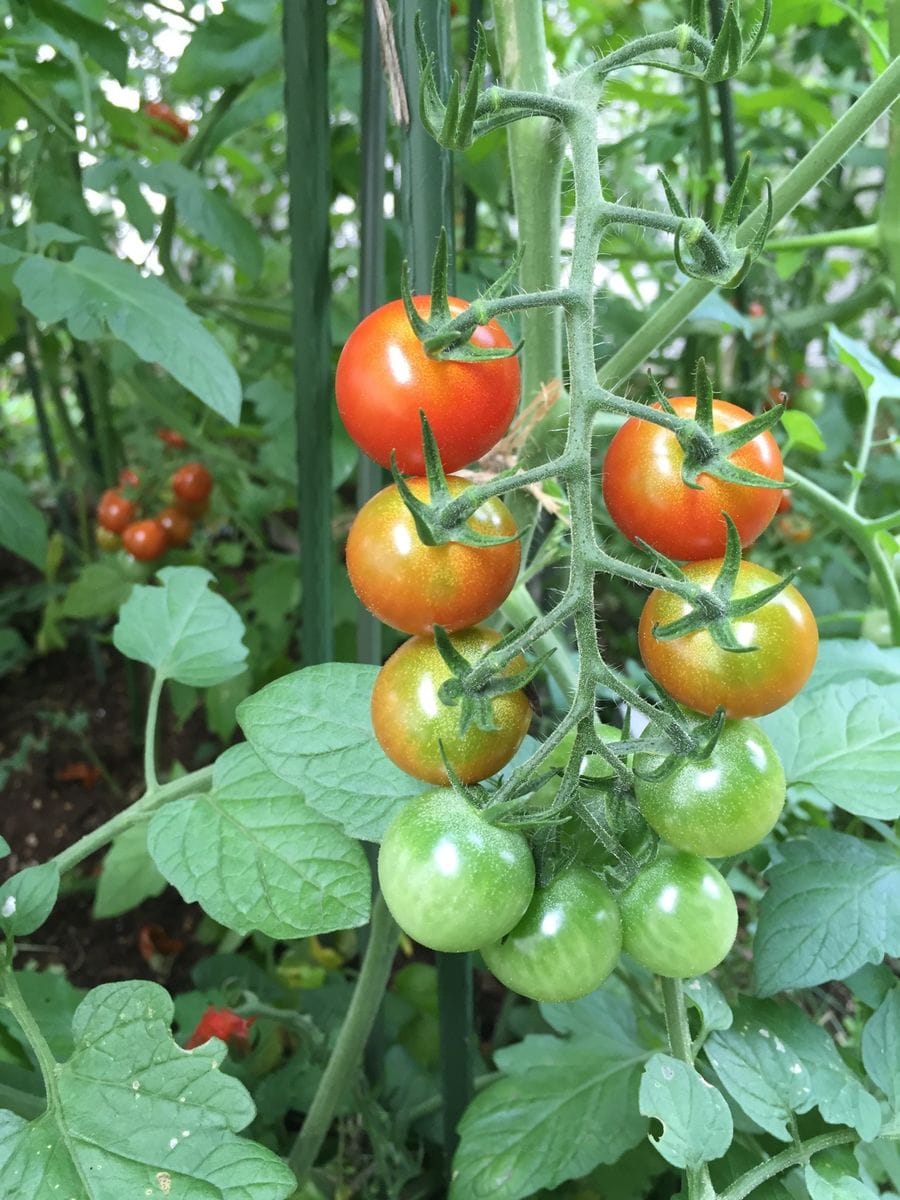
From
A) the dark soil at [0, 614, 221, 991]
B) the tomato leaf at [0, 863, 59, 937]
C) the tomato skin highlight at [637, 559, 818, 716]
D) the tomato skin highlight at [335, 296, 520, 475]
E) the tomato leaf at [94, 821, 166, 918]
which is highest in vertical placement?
the tomato skin highlight at [335, 296, 520, 475]

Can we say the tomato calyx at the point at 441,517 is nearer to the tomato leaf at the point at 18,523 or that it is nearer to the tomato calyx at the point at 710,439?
the tomato calyx at the point at 710,439

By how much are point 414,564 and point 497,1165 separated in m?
0.44

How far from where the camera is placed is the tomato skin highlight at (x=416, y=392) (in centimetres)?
36

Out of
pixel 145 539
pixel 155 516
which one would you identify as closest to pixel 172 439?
pixel 155 516

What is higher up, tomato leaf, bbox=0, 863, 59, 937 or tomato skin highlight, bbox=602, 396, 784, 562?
tomato skin highlight, bbox=602, 396, 784, 562

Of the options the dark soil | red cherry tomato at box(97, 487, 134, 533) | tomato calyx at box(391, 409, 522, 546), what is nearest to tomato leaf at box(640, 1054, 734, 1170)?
tomato calyx at box(391, 409, 522, 546)

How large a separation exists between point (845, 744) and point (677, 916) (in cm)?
25

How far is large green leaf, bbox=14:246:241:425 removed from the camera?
2.23ft

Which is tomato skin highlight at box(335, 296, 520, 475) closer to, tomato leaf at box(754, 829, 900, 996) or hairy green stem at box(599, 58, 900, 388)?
hairy green stem at box(599, 58, 900, 388)

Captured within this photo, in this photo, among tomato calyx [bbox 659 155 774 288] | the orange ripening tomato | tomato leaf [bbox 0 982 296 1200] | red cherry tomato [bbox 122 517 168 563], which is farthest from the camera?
red cherry tomato [bbox 122 517 168 563]

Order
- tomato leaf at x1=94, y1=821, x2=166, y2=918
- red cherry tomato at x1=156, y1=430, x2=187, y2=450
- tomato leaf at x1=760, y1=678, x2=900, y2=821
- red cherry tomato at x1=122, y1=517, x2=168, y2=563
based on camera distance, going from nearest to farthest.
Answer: tomato leaf at x1=760, y1=678, x2=900, y2=821 < tomato leaf at x1=94, y1=821, x2=166, y2=918 < red cherry tomato at x1=122, y1=517, x2=168, y2=563 < red cherry tomato at x1=156, y1=430, x2=187, y2=450

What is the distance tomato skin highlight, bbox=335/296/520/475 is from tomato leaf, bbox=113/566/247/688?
1.06 feet

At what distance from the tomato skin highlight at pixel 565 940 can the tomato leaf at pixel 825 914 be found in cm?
19

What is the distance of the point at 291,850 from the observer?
497 mm
